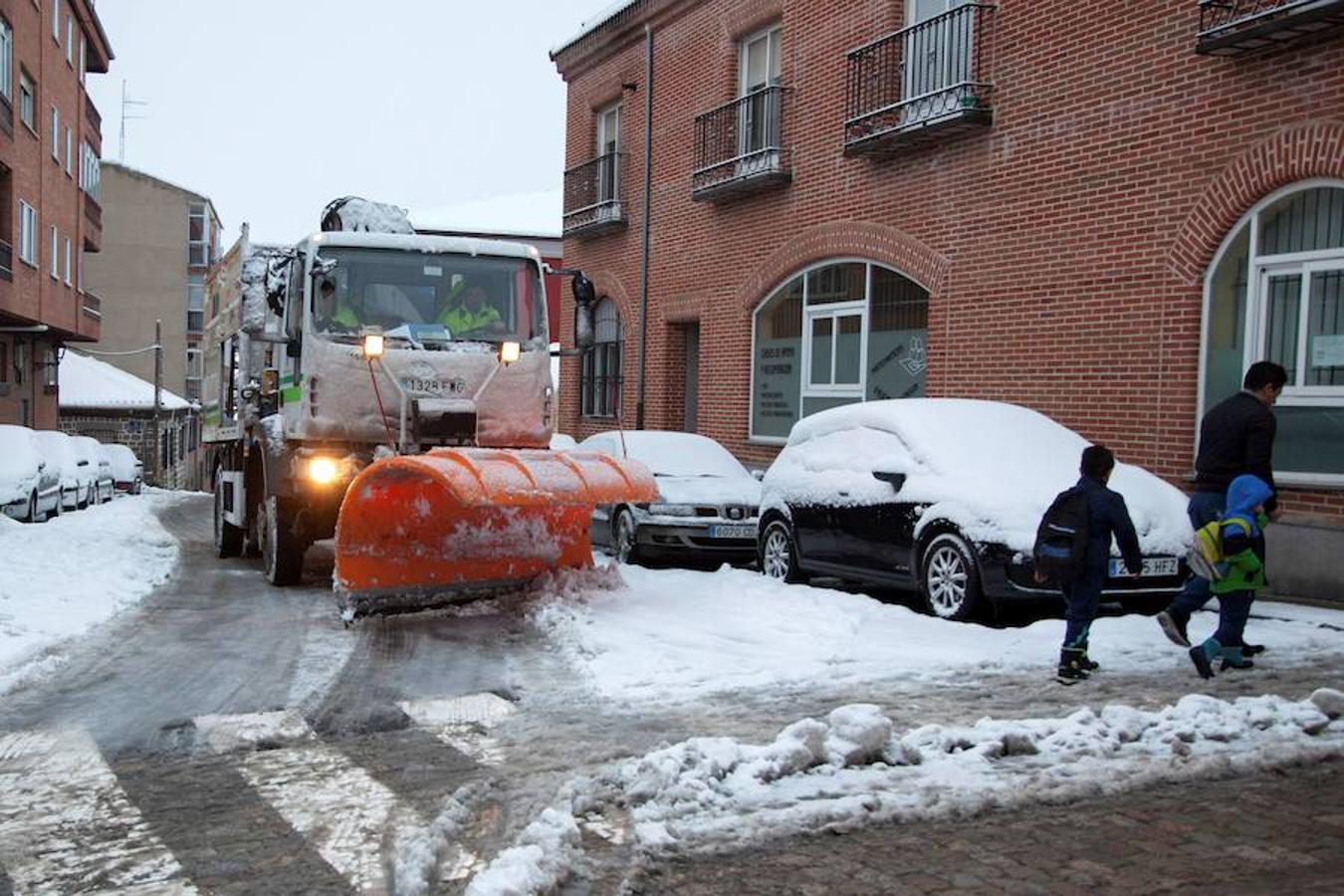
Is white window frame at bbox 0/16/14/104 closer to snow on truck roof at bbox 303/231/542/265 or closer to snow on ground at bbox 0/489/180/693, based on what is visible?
snow on ground at bbox 0/489/180/693

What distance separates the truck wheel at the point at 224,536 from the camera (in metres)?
13.9

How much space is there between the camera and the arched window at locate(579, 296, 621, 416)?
22016 mm

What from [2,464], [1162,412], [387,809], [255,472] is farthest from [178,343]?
[387,809]

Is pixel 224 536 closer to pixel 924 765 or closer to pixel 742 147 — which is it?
pixel 742 147

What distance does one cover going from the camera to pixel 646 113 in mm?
20766

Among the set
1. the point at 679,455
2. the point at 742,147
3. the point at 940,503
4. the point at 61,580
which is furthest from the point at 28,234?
the point at 940,503

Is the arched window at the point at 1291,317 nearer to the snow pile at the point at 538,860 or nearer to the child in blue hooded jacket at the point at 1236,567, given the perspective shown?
the child in blue hooded jacket at the point at 1236,567

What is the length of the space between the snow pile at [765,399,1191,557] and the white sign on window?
180cm

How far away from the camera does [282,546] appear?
36.0ft

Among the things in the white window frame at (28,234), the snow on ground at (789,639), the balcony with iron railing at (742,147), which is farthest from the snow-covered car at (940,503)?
the white window frame at (28,234)

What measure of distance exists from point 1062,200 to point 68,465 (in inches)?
728

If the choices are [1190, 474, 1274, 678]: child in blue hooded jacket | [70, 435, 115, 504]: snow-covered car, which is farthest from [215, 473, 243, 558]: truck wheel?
[70, 435, 115, 504]: snow-covered car

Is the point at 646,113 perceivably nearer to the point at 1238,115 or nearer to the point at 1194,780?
the point at 1238,115

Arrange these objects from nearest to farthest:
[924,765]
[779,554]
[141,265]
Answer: [924,765] < [779,554] < [141,265]
